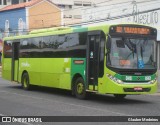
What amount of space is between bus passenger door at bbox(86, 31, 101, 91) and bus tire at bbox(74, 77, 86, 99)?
52cm

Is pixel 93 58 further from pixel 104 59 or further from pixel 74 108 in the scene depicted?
pixel 74 108

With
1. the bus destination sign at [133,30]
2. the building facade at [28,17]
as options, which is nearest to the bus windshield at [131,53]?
the bus destination sign at [133,30]

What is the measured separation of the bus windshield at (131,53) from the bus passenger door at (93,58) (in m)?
0.81

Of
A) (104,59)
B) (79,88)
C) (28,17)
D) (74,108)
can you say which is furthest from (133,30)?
(28,17)

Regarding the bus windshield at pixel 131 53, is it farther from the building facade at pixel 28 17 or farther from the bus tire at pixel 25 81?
the building facade at pixel 28 17

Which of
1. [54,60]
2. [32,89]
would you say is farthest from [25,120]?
[32,89]

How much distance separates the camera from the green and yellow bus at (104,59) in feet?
56.3

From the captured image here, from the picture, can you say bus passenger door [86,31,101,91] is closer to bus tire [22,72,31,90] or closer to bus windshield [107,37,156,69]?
bus windshield [107,37,156,69]

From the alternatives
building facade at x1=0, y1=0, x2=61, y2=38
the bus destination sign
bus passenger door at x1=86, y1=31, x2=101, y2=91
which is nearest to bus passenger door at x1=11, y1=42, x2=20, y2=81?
bus passenger door at x1=86, y1=31, x2=101, y2=91

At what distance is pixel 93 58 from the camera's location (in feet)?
59.1

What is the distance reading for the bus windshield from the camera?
56.4 feet

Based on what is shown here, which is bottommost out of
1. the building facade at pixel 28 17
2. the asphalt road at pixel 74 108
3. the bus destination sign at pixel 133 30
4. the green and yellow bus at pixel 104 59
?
the asphalt road at pixel 74 108

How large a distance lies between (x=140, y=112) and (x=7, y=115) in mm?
4342

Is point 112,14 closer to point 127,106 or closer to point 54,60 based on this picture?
point 54,60
